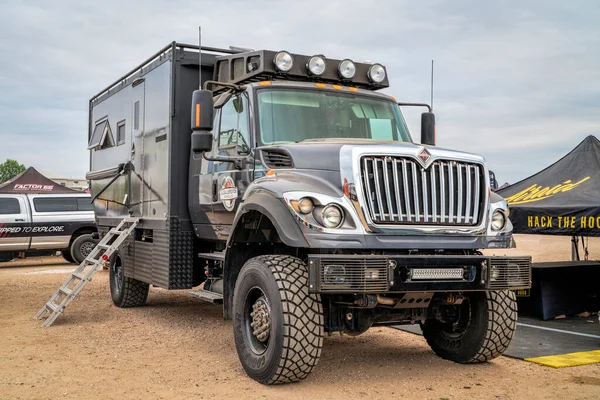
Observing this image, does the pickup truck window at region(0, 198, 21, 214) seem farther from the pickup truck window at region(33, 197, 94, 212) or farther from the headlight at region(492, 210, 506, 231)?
the headlight at region(492, 210, 506, 231)

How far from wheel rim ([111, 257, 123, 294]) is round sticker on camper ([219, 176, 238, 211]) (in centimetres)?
392

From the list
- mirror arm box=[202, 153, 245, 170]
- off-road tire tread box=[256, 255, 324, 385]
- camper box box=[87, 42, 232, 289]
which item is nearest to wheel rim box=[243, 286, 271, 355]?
off-road tire tread box=[256, 255, 324, 385]

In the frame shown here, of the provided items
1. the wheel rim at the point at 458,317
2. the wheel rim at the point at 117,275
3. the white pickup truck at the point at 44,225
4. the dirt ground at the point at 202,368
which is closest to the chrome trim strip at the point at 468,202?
the wheel rim at the point at 458,317

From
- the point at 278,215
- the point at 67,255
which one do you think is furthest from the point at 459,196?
the point at 67,255

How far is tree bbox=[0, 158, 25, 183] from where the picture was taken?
8969 centimetres

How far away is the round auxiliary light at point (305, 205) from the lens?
5.25m

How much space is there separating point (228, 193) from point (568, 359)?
152 inches

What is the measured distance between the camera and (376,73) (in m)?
7.83

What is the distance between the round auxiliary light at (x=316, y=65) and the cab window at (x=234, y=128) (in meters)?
0.89

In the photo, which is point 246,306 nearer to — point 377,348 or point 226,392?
point 226,392

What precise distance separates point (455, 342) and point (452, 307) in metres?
0.38

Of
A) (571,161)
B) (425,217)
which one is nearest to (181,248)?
(425,217)

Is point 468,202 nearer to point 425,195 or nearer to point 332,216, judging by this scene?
point 425,195

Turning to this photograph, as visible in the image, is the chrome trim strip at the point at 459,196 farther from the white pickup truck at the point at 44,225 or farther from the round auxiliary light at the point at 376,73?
the white pickup truck at the point at 44,225
